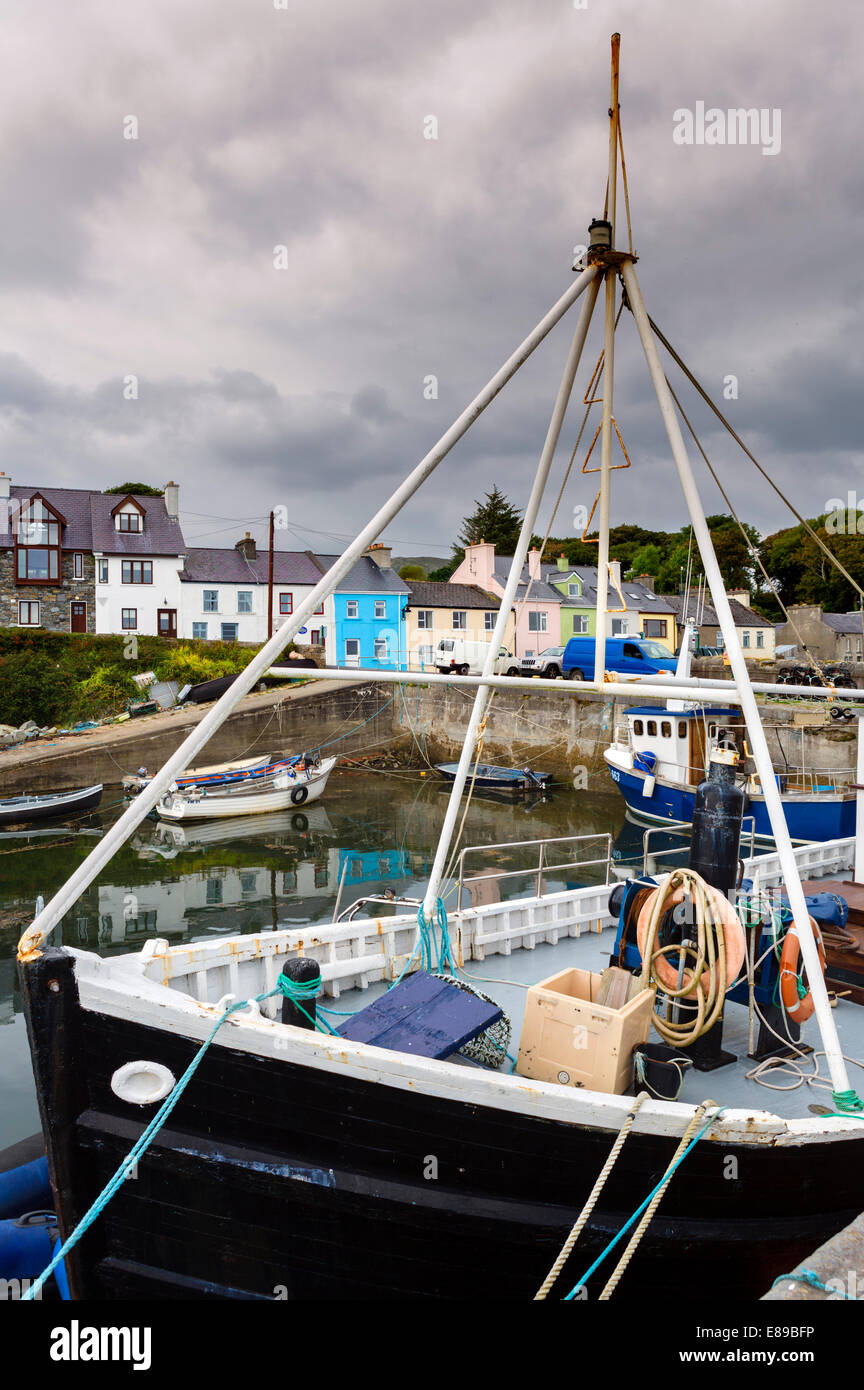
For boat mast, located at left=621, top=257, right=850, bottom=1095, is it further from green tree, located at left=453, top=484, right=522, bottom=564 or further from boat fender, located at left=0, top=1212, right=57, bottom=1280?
green tree, located at left=453, top=484, right=522, bottom=564

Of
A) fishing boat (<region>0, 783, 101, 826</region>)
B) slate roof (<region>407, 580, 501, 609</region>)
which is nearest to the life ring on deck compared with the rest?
fishing boat (<region>0, 783, 101, 826</region>)

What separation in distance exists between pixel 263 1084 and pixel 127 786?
1063 inches

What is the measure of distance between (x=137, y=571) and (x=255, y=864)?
28.2 metres

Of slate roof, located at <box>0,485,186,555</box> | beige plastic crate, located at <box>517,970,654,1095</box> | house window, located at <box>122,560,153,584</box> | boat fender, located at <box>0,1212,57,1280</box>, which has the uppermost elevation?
slate roof, located at <box>0,485,186,555</box>

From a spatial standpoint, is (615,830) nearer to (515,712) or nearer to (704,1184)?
(515,712)

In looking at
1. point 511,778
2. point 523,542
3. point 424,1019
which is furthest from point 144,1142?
point 511,778

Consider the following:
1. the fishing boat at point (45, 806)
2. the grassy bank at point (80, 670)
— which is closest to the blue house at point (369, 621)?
the grassy bank at point (80, 670)

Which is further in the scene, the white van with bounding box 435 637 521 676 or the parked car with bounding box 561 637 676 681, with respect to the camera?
the white van with bounding box 435 637 521 676

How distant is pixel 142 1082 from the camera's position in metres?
4.45

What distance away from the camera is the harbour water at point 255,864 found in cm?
1662

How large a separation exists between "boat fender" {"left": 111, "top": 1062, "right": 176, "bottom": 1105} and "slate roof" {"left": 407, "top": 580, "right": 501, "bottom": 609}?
150 feet

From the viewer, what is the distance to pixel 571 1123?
175 inches

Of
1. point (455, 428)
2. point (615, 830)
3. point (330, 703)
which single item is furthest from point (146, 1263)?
point (330, 703)

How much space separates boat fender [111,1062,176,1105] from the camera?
4.41m
